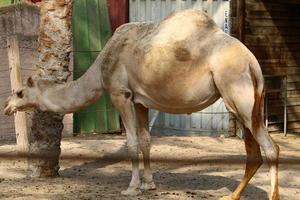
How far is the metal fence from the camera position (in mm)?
10172

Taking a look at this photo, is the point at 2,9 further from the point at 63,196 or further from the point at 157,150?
the point at 63,196

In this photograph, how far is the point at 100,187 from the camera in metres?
6.06

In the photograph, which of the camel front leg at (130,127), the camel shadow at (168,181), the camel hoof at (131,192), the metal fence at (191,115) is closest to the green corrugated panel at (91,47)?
the metal fence at (191,115)

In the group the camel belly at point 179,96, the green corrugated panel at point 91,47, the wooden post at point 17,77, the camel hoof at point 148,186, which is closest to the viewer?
the camel belly at point 179,96

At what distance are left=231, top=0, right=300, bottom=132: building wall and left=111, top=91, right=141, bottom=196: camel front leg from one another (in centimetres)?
472

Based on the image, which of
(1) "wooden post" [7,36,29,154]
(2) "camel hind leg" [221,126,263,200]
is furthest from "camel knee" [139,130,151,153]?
(1) "wooden post" [7,36,29,154]

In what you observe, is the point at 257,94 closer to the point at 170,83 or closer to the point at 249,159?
the point at 249,159

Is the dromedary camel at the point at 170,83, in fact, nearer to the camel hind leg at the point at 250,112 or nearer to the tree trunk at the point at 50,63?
the camel hind leg at the point at 250,112

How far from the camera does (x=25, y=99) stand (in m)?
6.07

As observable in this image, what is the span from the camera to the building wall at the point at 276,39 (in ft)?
33.3

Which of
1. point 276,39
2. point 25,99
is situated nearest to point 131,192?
point 25,99

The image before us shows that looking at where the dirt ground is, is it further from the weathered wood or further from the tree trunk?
the weathered wood

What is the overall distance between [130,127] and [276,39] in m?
5.57

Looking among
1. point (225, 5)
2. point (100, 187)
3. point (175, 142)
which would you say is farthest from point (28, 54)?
point (100, 187)
